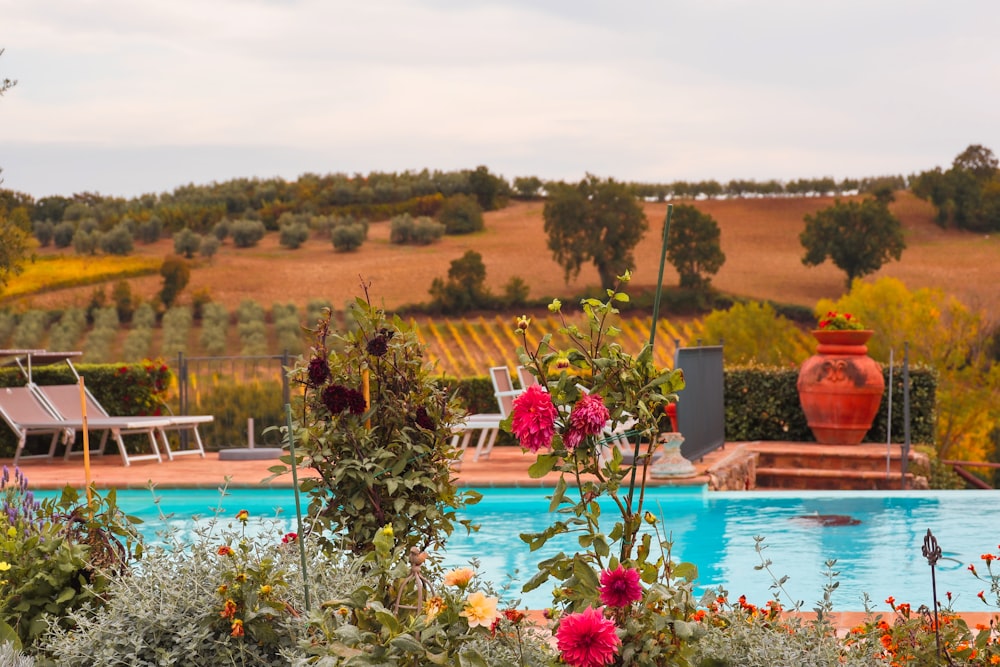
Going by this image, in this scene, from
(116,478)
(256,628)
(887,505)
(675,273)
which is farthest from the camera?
(675,273)

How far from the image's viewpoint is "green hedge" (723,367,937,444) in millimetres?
10266

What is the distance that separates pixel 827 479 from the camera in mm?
9195

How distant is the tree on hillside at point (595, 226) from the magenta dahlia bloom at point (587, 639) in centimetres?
3394

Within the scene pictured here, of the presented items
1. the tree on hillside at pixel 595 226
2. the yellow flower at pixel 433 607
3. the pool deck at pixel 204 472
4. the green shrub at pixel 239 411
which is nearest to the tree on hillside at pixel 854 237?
the tree on hillside at pixel 595 226

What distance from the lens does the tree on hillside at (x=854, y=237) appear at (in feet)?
118

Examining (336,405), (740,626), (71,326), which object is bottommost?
(71,326)

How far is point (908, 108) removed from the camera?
1350 inches

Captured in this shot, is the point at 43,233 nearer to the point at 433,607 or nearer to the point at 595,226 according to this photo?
the point at 595,226

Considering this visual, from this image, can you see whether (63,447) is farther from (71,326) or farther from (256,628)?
(71,326)

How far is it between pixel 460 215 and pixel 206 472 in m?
32.7

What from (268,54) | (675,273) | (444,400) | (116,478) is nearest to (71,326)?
(268,54)

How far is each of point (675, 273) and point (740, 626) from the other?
35.0 metres

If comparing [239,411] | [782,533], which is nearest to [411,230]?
[239,411]

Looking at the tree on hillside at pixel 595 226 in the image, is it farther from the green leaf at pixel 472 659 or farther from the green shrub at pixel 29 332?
the green leaf at pixel 472 659
